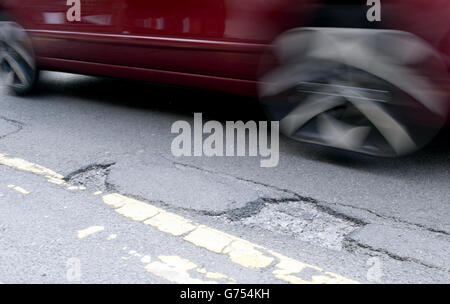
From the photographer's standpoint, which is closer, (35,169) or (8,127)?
(35,169)

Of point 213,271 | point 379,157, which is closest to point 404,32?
point 379,157

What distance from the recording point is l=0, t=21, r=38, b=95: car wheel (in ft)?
15.5

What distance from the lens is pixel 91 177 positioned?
3.12m

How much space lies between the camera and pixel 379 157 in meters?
3.14

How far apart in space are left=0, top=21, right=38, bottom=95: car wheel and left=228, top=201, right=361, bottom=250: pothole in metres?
2.95

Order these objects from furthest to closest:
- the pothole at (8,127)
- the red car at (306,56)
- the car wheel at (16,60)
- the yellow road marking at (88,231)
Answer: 1. the car wheel at (16,60)
2. the pothole at (8,127)
3. the red car at (306,56)
4. the yellow road marking at (88,231)

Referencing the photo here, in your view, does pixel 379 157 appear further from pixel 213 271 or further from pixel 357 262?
pixel 213 271

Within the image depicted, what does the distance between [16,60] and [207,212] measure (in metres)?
3.01

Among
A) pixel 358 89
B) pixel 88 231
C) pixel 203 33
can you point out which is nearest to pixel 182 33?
pixel 203 33

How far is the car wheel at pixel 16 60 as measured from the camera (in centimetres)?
473

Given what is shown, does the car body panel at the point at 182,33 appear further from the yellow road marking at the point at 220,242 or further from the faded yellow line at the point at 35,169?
the yellow road marking at the point at 220,242

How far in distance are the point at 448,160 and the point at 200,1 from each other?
1.81m

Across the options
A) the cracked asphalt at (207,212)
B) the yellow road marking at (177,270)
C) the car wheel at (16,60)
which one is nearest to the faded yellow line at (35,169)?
the cracked asphalt at (207,212)

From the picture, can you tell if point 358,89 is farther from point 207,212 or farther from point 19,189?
point 19,189
